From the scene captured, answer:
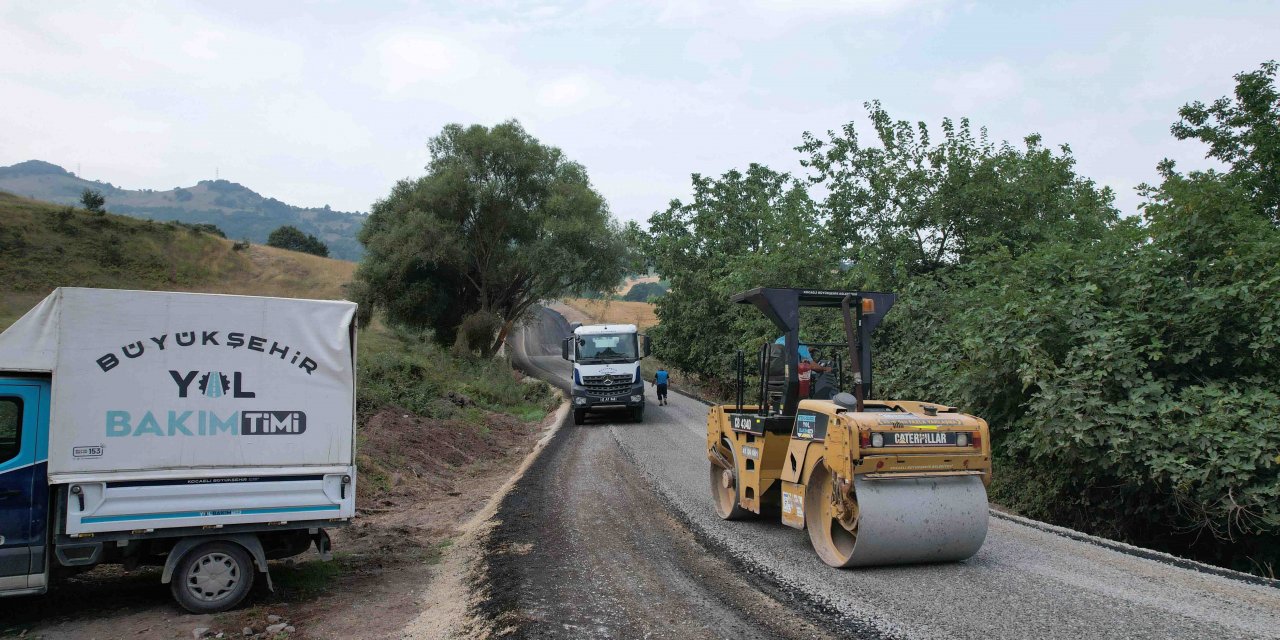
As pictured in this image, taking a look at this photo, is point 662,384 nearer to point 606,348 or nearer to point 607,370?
point 606,348

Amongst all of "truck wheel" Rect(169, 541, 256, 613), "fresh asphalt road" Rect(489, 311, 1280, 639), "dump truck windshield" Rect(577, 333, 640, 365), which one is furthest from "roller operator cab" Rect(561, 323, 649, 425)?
"truck wheel" Rect(169, 541, 256, 613)

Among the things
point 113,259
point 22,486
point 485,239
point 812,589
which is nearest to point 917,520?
point 812,589

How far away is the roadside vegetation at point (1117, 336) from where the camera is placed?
8.59 meters

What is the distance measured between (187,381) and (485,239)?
32182 mm

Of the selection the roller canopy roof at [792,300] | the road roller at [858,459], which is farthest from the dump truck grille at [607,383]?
the roller canopy roof at [792,300]

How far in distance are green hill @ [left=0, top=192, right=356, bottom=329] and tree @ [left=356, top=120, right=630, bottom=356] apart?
5.90 m

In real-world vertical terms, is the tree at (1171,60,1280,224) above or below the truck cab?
above

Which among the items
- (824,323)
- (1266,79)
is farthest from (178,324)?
(1266,79)

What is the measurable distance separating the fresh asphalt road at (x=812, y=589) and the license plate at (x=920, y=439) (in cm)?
112

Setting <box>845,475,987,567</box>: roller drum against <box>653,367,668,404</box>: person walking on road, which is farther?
<box>653,367,668,404</box>: person walking on road

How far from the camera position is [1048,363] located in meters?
10.2

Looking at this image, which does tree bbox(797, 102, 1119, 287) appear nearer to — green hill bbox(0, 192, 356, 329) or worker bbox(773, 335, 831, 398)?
worker bbox(773, 335, 831, 398)

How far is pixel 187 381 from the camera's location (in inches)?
262

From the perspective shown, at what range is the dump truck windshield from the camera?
22.7m
